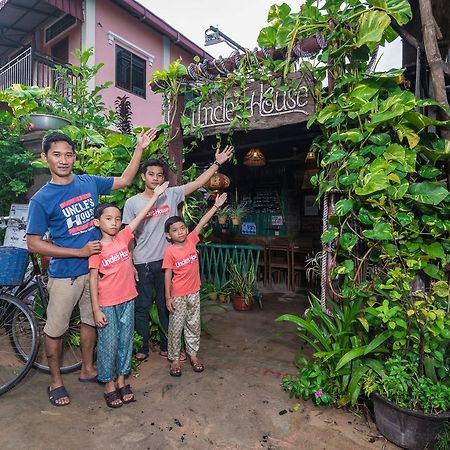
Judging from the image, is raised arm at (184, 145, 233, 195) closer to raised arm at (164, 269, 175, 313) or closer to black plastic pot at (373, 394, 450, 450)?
raised arm at (164, 269, 175, 313)

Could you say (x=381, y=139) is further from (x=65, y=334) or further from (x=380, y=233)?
(x=65, y=334)

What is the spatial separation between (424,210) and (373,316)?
804 millimetres

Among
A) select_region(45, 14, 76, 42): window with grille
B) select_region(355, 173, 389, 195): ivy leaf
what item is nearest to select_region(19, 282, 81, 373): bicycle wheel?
select_region(355, 173, 389, 195): ivy leaf

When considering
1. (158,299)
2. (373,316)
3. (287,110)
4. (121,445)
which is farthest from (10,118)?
(373,316)

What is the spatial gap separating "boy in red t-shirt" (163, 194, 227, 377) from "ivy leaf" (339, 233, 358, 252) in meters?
1.27

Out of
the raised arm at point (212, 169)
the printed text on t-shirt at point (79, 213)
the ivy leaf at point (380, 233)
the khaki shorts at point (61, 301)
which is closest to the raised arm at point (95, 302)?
the khaki shorts at point (61, 301)

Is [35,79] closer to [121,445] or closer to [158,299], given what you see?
[158,299]

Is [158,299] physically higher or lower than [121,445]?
higher

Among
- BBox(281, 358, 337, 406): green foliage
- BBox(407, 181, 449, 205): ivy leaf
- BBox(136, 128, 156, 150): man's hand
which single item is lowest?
BBox(281, 358, 337, 406): green foliage

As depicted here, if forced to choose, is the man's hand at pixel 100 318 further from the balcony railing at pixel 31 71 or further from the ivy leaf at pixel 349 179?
the balcony railing at pixel 31 71

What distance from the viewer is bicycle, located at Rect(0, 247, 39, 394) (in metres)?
2.58

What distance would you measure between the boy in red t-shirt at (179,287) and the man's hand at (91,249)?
24.4 inches

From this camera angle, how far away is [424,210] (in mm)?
2115

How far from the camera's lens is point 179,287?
276 cm
